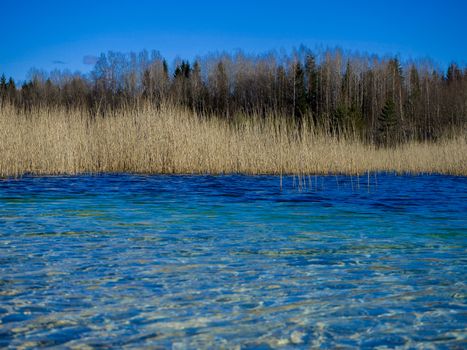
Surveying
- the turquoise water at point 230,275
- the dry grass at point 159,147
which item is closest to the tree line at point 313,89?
the dry grass at point 159,147

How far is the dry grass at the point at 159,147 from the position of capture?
10.1 metres

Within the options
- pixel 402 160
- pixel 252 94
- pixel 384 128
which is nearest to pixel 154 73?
pixel 252 94

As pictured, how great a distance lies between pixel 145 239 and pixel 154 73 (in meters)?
43.1

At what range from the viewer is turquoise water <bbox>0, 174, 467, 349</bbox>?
222 cm

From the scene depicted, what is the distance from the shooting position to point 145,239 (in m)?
4.24

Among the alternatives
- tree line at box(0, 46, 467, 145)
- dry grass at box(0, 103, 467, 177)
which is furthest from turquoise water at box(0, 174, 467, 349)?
tree line at box(0, 46, 467, 145)

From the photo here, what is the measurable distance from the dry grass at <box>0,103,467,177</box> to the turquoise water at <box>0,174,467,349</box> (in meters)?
3.94

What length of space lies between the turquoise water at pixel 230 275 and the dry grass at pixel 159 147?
3.94 meters

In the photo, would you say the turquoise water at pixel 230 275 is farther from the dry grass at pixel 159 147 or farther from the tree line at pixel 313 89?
the tree line at pixel 313 89

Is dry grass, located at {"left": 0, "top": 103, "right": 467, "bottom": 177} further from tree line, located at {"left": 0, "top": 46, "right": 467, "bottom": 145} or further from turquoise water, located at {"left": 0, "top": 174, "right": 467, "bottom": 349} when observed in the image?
tree line, located at {"left": 0, "top": 46, "right": 467, "bottom": 145}

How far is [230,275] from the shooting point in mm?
3139

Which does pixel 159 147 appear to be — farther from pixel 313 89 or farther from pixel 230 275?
pixel 313 89

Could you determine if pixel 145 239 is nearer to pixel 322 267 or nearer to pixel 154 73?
pixel 322 267

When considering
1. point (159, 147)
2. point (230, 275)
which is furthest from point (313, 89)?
point (230, 275)
